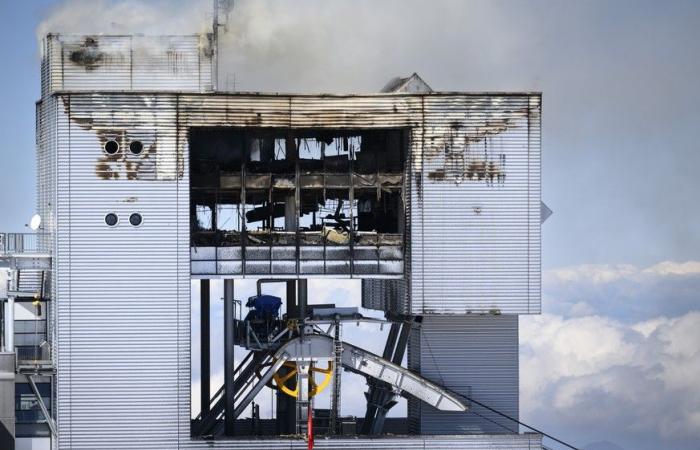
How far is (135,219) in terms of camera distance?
57.9 meters

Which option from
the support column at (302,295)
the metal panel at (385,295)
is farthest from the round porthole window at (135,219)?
the metal panel at (385,295)

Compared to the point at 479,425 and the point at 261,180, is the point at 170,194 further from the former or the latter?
the point at 479,425

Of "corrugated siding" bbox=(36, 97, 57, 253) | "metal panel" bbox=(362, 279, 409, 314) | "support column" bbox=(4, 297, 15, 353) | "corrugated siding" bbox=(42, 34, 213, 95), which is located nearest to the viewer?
"corrugated siding" bbox=(36, 97, 57, 253)

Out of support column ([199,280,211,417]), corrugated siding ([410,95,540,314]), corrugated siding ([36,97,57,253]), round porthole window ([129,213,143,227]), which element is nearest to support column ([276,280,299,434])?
support column ([199,280,211,417])

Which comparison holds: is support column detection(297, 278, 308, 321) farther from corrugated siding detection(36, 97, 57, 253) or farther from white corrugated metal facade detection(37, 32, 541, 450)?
corrugated siding detection(36, 97, 57, 253)

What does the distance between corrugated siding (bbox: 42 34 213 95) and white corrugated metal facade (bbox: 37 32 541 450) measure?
95mm

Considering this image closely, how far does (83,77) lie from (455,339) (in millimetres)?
19762

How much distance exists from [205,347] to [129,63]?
50.3 ft

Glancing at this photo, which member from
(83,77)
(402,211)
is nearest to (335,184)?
(402,211)

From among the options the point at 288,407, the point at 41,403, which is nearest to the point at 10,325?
the point at 41,403

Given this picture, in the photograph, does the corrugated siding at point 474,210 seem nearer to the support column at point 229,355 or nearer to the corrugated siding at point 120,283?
the support column at point 229,355

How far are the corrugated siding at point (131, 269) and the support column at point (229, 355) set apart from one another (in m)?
3.18

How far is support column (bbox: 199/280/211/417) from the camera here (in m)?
67.7

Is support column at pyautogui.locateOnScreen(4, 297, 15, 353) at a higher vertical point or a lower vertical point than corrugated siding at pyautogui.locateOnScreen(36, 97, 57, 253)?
lower
